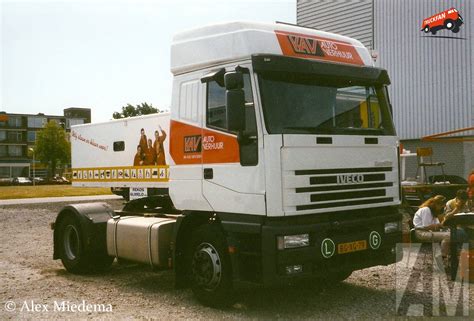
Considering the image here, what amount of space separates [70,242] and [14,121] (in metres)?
111

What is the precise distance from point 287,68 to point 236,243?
6.59ft

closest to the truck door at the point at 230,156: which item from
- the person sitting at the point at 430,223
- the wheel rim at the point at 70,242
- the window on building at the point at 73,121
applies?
the wheel rim at the point at 70,242

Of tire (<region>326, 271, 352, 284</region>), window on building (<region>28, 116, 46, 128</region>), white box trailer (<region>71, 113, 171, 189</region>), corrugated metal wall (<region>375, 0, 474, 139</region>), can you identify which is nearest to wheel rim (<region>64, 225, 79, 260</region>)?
white box trailer (<region>71, 113, 171, 189</region>)

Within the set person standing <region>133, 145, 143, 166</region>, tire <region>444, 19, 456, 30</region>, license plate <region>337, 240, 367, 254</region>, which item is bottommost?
license plate <region>337, 240, 367, 254</region>

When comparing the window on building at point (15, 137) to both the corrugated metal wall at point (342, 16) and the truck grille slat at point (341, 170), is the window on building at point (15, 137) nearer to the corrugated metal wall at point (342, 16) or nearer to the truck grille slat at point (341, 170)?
the corrugated metal wall at point (342, 16)

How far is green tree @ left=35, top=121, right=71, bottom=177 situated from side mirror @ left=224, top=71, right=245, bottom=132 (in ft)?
249

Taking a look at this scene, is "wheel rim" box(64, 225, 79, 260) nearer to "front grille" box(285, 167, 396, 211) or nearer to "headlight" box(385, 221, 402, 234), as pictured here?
"front grille" box(285, 167, 396, 211)

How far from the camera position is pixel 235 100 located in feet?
18.9

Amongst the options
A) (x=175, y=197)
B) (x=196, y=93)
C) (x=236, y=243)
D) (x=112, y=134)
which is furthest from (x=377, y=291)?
(x=112, y=134)

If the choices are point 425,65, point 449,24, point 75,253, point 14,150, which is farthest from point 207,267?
point 14,150

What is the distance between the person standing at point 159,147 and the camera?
968cm

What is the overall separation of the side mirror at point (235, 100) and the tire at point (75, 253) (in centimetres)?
411

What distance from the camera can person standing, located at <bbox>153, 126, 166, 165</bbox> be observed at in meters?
9.68

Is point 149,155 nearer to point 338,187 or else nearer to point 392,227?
point 338,187
